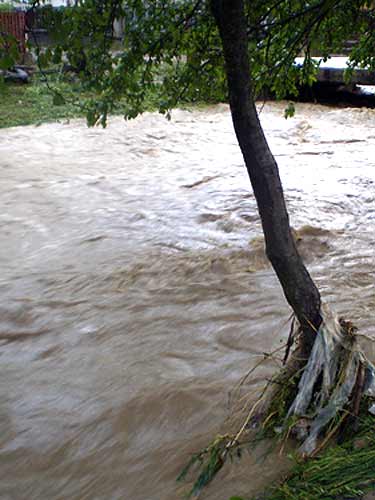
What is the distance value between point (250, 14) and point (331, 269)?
2161mm

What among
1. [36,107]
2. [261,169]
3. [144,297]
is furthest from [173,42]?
[36,107]

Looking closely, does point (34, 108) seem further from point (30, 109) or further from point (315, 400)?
point (315, 400)

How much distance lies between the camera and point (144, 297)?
451 centimetres

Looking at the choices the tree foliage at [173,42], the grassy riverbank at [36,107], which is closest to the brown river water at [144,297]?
the tree foliage at [173,42]

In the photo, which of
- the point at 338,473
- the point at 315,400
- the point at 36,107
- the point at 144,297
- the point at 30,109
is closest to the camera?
the point at 338,473

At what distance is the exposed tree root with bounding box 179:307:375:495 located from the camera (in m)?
2.22

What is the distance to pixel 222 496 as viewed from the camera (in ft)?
7.21

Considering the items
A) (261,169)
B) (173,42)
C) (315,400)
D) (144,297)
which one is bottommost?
(144,297)

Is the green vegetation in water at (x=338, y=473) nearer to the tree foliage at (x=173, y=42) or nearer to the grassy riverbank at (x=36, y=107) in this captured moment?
the tree foliage at (x=173, y=42)

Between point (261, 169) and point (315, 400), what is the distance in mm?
919

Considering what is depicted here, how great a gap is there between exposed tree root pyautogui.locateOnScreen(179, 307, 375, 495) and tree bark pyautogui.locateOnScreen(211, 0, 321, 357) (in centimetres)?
9

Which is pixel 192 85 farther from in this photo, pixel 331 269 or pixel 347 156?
pixel 347 156

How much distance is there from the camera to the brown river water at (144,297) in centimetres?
275

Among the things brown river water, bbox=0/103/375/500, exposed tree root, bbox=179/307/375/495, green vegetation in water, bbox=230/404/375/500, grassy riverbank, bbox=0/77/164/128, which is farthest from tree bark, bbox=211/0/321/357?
grassy riverbank, bbox=0/77/164/128
